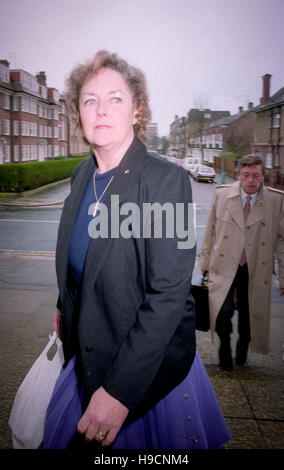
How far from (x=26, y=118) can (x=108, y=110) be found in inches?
1723

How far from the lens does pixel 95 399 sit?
4.15ft

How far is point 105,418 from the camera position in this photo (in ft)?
4.05

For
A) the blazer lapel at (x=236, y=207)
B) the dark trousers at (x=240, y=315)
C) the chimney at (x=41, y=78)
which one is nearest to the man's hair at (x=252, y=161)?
the blazer lapel at (x=236, y=207)

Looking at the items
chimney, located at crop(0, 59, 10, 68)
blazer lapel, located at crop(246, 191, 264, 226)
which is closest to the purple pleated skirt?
blazer lapel, located at crop(246, 191, 264, 226)

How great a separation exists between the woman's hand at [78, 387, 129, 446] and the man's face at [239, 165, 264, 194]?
8.45 feet

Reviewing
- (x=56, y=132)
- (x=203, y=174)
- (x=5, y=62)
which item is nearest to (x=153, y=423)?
(x=203, y=174)

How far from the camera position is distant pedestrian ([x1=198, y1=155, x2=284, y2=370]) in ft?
10.9

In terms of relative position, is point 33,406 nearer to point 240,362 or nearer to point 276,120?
point 240,362

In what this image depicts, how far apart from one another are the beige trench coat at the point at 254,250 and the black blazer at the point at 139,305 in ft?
6.35

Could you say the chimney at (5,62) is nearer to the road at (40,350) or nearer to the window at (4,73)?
the window at (4,73)

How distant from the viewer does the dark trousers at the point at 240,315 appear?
11.1ft

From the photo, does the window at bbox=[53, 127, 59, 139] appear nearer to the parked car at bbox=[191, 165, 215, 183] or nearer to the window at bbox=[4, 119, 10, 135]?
the window at bbox=[4, 119, 10, 135]

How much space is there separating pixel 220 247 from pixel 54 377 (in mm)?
2119

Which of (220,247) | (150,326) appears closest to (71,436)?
(150,326)
